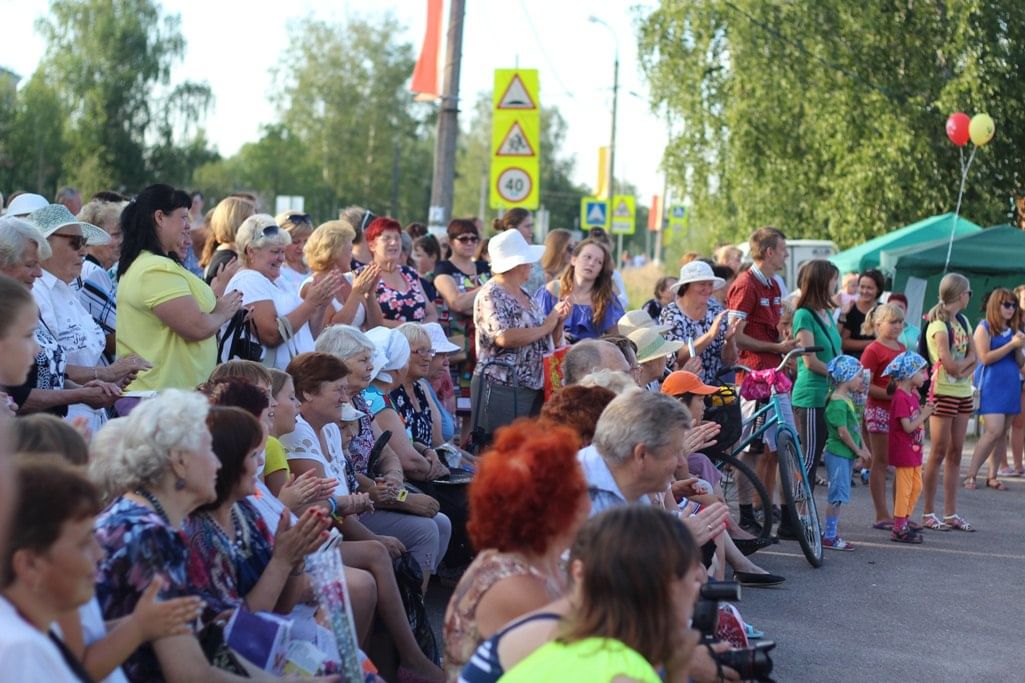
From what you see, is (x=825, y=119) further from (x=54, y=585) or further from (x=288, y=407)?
(x=54, y=585)

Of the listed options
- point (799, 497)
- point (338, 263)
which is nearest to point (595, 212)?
point (799, 497)

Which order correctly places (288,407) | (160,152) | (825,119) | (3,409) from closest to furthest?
(3,409) → (288,407) → (825,119) → (160,152)

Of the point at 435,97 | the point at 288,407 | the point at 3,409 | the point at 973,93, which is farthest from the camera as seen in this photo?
the point at 973,93

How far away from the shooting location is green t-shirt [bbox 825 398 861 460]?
930cm

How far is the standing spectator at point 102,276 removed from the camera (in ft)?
22.9

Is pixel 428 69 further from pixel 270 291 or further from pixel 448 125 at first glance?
pixel 270 291

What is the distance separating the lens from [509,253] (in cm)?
847

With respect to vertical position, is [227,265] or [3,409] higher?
[227,265]

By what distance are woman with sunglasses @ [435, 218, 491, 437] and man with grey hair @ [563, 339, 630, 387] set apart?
2712 millimetres

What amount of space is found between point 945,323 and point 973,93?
41.2ft

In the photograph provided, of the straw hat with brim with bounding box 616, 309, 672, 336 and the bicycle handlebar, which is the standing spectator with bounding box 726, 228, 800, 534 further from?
the straw hat with brim with bounding box 616, 309, 672, 336

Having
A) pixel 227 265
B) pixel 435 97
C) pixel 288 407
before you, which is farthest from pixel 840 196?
pixel 288 407

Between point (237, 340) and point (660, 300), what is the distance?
602cm

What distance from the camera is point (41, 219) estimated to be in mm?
5992
